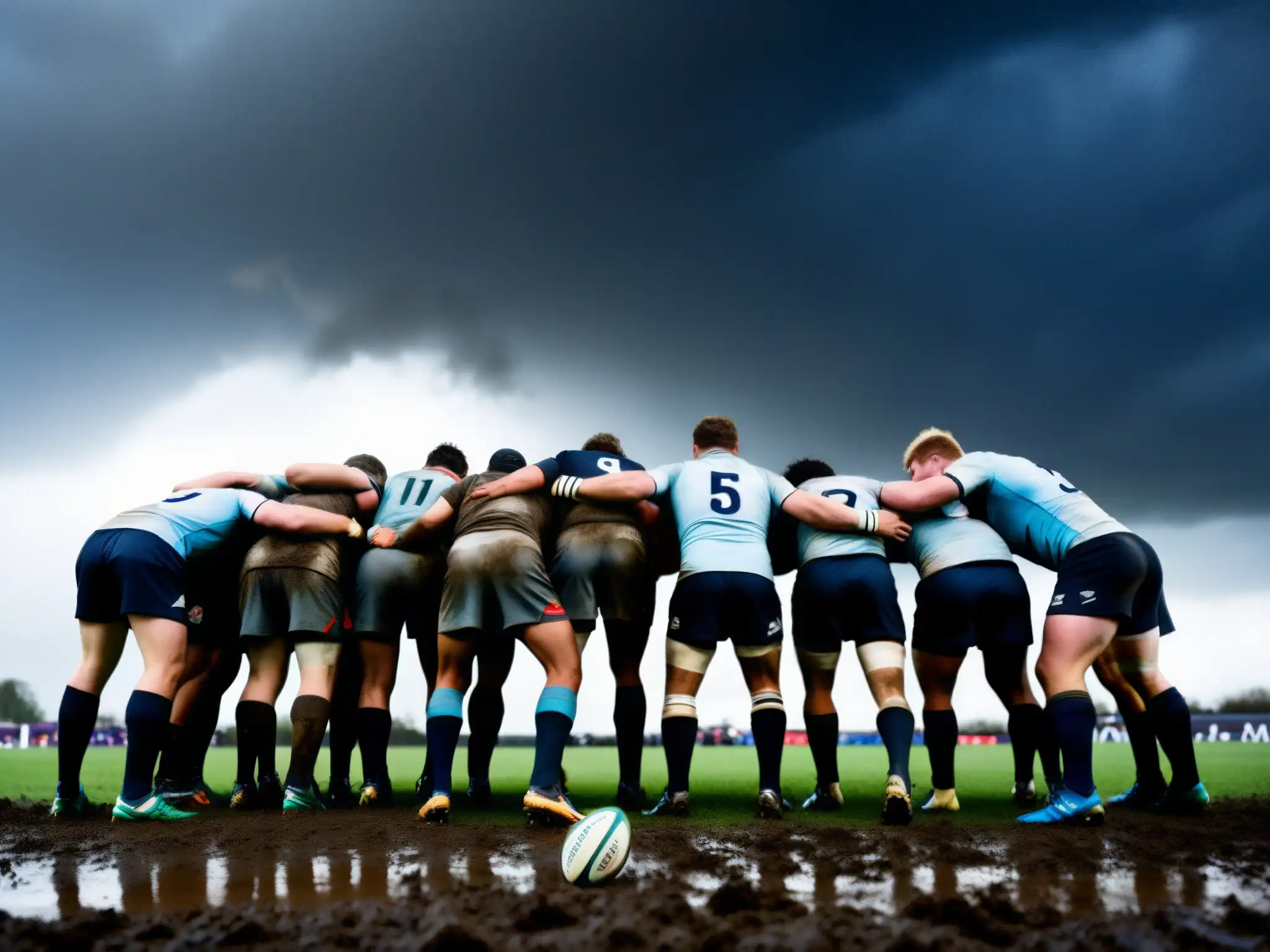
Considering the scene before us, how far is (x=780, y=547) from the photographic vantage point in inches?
254

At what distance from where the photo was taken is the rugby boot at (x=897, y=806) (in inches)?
198

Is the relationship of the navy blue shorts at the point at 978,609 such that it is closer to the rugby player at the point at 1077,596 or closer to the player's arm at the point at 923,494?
the rugby player at the point at 1077,596

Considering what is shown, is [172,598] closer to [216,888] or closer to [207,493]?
[207,493]

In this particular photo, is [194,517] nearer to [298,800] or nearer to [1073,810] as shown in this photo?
[298,800]

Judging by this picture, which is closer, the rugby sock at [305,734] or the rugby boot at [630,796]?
the rugby sock at [305,734]

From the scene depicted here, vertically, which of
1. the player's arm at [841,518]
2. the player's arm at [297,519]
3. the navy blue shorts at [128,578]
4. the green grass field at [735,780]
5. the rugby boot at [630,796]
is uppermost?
the player's arm at [297,519]

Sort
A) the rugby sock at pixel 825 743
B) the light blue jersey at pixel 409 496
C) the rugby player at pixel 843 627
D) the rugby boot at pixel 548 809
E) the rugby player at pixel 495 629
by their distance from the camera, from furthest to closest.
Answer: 1. the light blue jersey at pixel 409 496
2. the rugby sock at pixel 825 743
3. the rugby player at pixel 843 627
4. the rugby player at pixel 495 629
5. the rugby boot at pixel 548 809

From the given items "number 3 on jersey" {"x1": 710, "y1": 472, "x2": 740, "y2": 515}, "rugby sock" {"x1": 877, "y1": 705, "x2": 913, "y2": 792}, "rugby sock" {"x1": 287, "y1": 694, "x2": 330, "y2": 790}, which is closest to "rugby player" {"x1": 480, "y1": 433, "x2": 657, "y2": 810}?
"number 3 on jersey" {"x1": 710, "y1": 472, "x2": 740, "y2": 515}

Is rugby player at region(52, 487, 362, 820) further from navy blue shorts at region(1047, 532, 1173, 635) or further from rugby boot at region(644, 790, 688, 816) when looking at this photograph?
navy blue shorts at region(1047, 532, 1173, 635)

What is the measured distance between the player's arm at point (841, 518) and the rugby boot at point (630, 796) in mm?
2382

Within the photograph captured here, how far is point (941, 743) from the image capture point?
583 cm

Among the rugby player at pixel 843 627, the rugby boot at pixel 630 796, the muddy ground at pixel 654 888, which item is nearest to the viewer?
the muddy ground at pixel 654 888

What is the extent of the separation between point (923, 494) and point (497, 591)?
3091 mm

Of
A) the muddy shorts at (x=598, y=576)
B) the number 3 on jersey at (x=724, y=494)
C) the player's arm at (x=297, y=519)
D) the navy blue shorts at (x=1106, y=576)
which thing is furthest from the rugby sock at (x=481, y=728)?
the navy blue shorts at (x=1106, y=576)
